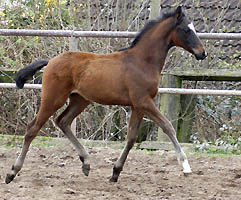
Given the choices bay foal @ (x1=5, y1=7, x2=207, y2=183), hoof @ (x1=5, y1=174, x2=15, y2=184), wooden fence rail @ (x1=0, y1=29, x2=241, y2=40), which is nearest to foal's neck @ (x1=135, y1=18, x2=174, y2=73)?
bay foal @ (x1=5, y1=7, x2=207, y2=183)

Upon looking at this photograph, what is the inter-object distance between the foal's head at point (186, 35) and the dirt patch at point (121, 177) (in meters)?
1.23

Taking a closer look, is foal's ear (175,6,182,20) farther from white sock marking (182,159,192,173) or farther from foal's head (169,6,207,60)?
white sock marking (182,159,192,173)

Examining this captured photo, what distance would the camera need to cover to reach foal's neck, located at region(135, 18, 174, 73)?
5.14 m

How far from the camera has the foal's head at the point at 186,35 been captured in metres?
5.11

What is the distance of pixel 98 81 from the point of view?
5.18 m

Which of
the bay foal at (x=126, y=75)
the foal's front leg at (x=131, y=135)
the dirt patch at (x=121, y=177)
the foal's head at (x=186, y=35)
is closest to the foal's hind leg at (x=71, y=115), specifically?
the bay foal at (x=126, y=75)

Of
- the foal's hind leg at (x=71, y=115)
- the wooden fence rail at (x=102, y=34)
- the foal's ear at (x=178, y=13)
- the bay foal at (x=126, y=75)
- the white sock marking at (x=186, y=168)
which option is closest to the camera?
the white sock marking at (x=186, y=168)

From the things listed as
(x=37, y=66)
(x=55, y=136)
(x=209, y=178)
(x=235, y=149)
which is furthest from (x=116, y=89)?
(x=55, y=136)

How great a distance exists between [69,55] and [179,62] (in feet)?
8.98

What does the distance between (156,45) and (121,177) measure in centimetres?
137

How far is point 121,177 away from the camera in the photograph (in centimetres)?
546

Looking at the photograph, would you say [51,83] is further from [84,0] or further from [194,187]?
[84,0]

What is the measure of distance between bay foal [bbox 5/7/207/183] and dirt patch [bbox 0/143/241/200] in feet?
0.83

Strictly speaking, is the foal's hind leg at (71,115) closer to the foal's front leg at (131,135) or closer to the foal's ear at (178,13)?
the foal's front leg at (131,135)
